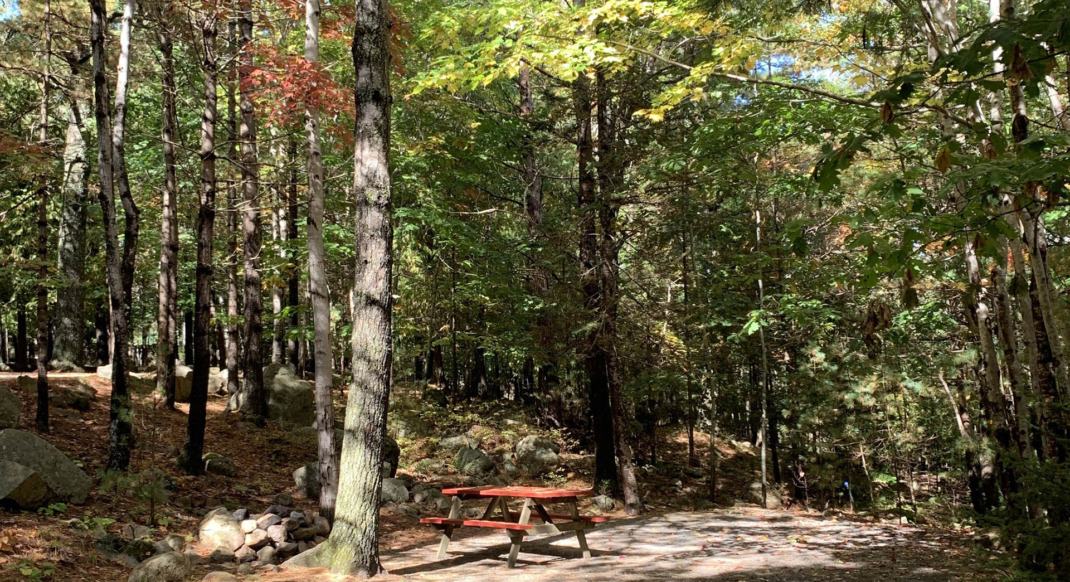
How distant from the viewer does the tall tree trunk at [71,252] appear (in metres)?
14.9

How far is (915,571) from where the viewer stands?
22.2ft

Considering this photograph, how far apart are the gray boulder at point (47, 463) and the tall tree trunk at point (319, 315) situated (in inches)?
106

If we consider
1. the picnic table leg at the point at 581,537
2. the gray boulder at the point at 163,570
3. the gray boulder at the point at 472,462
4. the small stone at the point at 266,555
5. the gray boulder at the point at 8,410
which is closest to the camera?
the gray boulder at the point at 163,570

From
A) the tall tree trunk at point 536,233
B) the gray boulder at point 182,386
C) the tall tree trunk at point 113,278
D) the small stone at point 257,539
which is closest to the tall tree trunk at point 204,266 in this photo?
the tall tree trunk at point 113,278

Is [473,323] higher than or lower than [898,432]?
higher

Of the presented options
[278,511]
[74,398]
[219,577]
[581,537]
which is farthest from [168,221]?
[581,537]

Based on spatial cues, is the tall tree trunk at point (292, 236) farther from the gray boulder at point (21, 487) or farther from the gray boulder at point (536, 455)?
the gray boulder at point (21, 487)

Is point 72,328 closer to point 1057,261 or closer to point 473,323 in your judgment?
point 473,323

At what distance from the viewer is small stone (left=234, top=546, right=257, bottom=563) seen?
6.91 m

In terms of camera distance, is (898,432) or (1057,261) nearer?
(1057,261)

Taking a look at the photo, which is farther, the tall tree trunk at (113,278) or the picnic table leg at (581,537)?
the tall tree trunk at (113,278)

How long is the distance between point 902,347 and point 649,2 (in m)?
13.1

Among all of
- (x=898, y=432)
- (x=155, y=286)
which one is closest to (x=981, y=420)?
(x=898, y=432)

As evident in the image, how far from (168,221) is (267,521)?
8045mm
